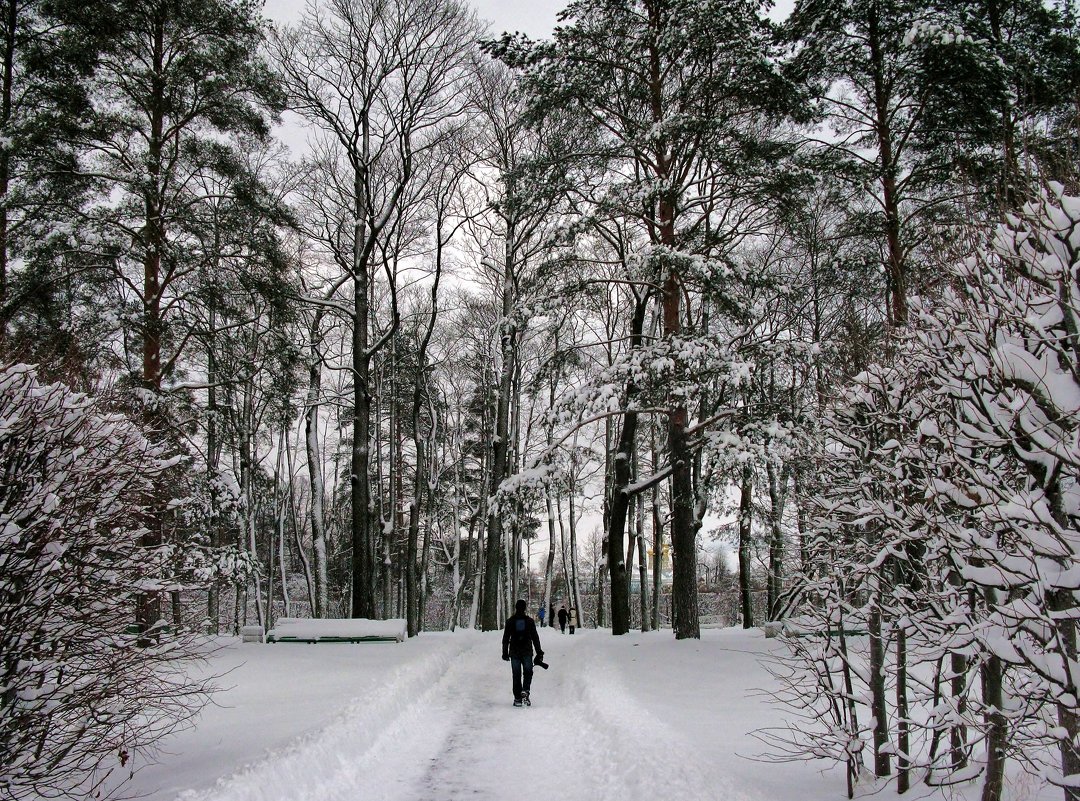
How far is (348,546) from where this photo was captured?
40625 millimetres

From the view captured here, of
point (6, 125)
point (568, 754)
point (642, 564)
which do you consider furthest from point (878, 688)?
point (642, 564)

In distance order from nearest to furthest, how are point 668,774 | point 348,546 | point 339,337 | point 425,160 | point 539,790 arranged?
point 668,774
point 539,790
point 425,160
point 339,337
point 348,546

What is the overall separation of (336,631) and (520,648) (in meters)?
6.77

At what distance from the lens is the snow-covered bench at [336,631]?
51.8 feet

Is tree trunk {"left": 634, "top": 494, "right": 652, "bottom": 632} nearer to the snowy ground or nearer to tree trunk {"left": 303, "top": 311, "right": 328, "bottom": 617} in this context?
tree trunk {"left": 303, "top": 311, "right": 328, "bottom": 617}

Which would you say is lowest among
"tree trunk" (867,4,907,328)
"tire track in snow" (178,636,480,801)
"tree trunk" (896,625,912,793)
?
"tire track in snow" (178,636,480,801)

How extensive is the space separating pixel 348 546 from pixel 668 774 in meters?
37.5

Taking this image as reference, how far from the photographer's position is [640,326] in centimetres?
1795

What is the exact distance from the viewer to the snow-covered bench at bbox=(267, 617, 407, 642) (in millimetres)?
15797

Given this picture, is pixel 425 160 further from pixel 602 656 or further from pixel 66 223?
pixel 602 656

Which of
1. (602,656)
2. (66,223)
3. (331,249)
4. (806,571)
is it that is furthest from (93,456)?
(331,249)

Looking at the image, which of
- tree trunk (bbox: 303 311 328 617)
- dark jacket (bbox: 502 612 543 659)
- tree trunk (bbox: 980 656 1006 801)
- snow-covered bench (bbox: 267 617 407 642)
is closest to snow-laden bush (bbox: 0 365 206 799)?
tree trunk (bbox: 980 656 1006 801)

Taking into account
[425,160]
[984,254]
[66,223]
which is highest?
[425,160]

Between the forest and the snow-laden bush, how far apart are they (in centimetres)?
3
